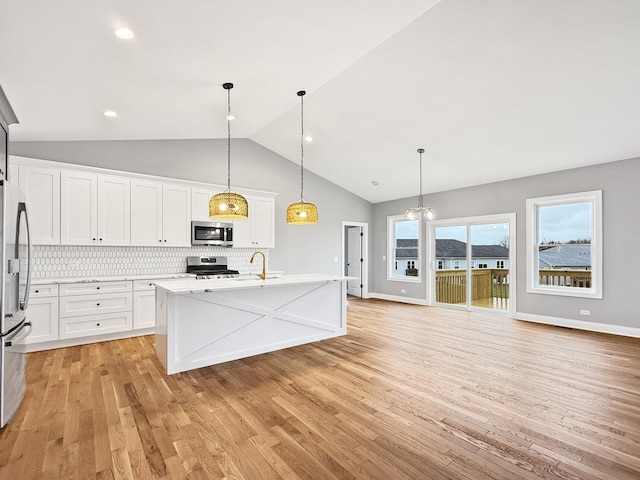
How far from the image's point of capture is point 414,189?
7.64 m

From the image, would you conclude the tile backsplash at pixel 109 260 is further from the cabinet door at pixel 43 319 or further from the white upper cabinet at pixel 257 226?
the cabinet door at pixel 43 319

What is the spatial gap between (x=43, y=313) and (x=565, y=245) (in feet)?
25.7

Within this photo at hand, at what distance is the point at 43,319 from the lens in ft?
13.6

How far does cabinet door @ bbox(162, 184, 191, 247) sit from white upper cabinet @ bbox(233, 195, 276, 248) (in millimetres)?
880

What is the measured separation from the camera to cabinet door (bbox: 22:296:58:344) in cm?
409

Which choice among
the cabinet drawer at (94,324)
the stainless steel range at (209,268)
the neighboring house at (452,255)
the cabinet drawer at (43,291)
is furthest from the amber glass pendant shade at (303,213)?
the neighboring house at (452,255)

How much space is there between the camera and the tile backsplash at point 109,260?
456 centimetres

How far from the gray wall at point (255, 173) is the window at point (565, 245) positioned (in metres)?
3.93

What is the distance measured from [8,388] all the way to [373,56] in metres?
4.54

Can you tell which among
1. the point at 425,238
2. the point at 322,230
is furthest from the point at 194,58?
the point at 425,238

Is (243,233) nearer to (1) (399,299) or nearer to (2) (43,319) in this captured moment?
(2) (43,319)

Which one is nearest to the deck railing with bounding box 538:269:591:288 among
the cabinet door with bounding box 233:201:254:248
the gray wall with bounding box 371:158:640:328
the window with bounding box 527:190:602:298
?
the window with bounding box 527:190:602:298

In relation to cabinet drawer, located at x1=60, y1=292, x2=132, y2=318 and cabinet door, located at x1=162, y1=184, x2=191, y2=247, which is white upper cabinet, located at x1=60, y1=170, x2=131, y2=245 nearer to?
cabinet door, located at x1=162, y1=184, x2=191, y2=247

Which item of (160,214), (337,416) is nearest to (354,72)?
(160,214)
